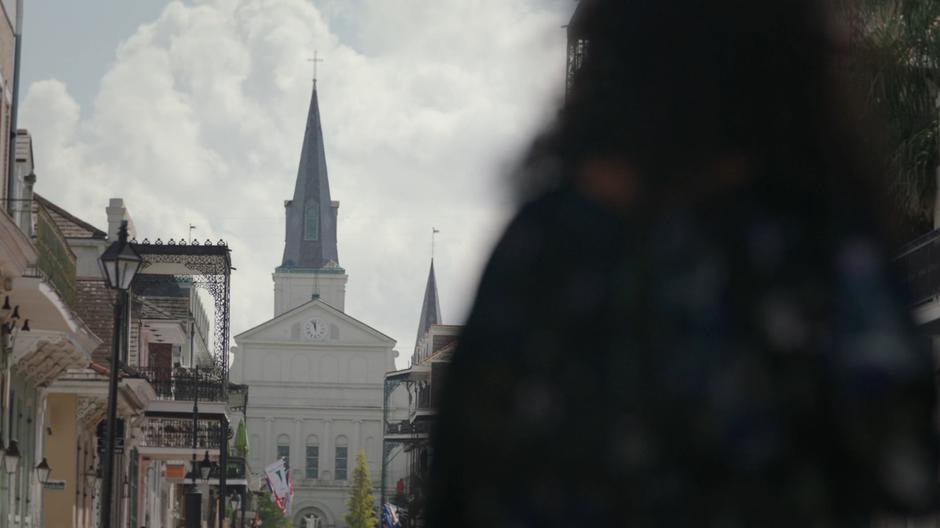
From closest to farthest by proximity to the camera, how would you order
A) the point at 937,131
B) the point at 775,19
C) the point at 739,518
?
the point at 739,518 → the point at 775,19 → the point at 937,131

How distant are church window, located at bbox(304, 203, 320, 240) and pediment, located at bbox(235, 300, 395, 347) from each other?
1861cm

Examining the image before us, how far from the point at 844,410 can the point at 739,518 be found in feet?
0.36

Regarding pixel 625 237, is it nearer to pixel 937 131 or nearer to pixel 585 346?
pixel 585 346

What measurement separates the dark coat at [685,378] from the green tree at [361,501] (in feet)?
294

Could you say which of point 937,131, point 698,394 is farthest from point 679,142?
point 937,131

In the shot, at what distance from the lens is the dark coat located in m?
1.13

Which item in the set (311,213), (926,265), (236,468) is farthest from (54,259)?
(311,213)

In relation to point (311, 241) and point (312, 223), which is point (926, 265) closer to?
point (312, 223)

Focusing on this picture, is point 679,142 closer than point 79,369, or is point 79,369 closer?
point 679,142

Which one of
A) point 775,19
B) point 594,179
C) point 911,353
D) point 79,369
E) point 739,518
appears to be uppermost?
point 79,369

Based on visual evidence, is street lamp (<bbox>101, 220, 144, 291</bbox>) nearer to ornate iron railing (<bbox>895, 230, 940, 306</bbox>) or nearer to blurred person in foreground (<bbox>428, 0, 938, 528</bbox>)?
ornate iron railing (<bbox>895, 230, 940, 306</bbox>)

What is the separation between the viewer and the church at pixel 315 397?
13538 centimetres

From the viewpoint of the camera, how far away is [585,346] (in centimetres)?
117

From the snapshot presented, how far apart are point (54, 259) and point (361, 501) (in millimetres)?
89267
